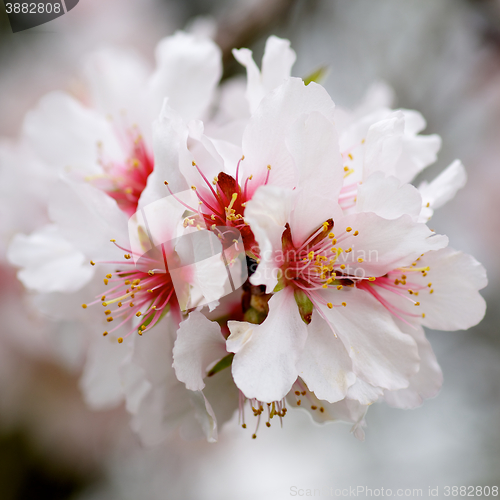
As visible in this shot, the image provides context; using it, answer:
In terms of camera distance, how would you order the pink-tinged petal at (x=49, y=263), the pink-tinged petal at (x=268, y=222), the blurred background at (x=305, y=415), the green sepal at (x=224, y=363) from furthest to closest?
the blurred background at (x=305, y=415), the pink-tinged petal at (x=49, y=263), the green sepal at (x=224, y=363), the pink-tinged petal at (x=268, y=222)

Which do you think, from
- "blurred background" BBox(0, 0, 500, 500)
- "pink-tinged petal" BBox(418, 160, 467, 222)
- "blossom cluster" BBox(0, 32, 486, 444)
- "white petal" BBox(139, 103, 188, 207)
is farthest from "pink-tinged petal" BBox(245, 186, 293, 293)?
"blurred background" BBox(0, 0, 500, 500)

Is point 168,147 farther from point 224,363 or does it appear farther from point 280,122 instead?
point 224,363

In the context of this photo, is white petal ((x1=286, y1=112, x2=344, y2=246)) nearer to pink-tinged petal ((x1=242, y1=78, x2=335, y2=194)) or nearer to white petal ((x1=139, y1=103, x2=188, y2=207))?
pink-tinged petal ((x1=242, y1=78, x2=335, y2=194))

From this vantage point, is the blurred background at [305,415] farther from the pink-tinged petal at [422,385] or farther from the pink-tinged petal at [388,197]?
the pink-tinged petal at [388,197]

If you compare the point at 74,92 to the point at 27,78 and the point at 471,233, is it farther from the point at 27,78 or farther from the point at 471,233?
the point at 471,233

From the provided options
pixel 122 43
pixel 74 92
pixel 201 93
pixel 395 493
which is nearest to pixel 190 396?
pixel 201 93

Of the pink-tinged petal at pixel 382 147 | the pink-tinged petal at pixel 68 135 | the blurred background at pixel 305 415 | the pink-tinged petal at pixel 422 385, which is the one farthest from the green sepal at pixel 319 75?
the blurred background at pixel 305 415

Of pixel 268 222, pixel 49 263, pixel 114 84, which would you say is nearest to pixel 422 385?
pixel 268 222
